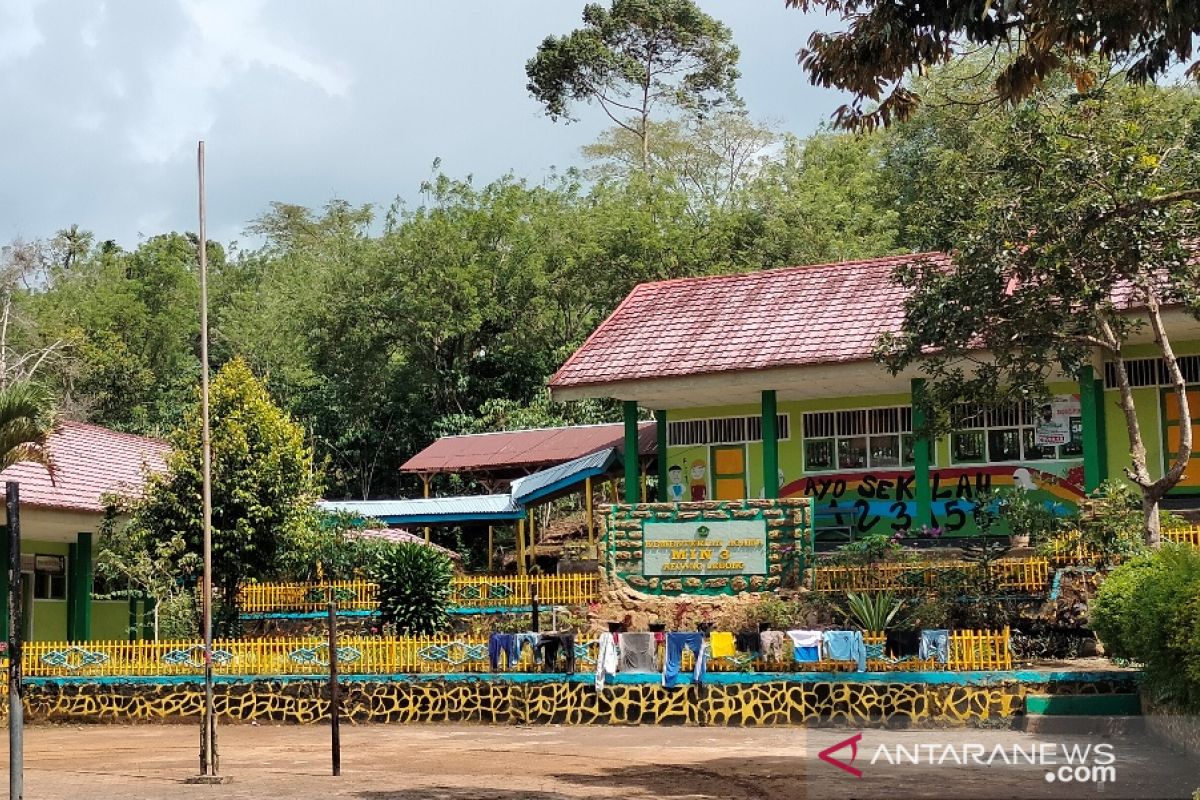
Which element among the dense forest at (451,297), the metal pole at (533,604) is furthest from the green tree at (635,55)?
the metal pole at (533,604)

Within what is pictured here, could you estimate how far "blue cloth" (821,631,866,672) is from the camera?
18.2 m

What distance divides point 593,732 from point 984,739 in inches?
199

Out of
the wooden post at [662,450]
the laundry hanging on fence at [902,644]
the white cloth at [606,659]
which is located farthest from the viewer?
the wooden post at [662,450]

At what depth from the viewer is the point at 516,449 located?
108 ft

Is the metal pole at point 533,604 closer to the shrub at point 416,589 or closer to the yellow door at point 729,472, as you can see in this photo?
the shrub at point 416,589

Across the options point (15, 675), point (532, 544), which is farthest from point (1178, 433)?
point (15, 675)

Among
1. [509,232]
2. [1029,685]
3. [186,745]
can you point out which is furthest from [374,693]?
[509,232]

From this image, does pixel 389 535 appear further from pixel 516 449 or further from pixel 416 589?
pixel 416 589

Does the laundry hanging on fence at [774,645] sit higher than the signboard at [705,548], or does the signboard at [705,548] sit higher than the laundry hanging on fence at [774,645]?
the signboard at [705,548]

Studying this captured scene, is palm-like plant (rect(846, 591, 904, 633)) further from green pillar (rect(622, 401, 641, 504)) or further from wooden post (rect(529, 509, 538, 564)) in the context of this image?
wooden post (rect(529, 509, 538, 564))

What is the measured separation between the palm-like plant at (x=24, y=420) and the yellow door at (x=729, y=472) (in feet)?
41.2

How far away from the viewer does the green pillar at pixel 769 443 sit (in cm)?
2502

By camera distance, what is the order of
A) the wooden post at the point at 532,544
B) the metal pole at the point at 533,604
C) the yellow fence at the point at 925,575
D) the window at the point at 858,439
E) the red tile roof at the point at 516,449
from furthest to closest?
the red tile roof at the point at 516,449 < the wooden post at the point at 532,544 < the window at the point at 858,439 < the metal pole at the point at 533,604 < the yellow fence at the point at 925,575

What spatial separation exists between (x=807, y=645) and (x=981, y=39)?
398 inches
